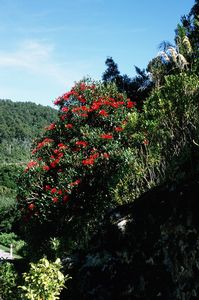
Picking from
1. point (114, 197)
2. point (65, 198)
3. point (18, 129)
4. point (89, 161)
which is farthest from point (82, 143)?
point (18, 129)

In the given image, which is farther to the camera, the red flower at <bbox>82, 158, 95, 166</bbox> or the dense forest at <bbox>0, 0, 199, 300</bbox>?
the red flower at <bbox>82, 158, 95, 166</bbox>

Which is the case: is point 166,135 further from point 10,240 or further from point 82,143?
point 10,240

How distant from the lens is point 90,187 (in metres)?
14.0

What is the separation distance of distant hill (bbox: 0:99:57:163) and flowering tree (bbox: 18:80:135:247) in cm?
11476

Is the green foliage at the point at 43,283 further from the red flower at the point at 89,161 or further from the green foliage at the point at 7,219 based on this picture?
the green foliage at the point at 7,219

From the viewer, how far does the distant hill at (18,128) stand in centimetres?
14500

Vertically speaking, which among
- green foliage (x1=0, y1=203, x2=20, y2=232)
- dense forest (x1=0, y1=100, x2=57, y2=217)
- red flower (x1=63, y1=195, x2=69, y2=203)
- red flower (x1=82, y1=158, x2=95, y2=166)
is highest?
dense forest (x1=0, y1=100, x2=57, y2=217)

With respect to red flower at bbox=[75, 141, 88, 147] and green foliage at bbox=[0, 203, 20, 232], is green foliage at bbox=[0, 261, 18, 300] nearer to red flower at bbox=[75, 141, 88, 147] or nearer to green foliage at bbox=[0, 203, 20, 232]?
red flower at bbox=[75, 141, 88, 147]

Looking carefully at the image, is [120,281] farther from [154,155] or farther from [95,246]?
[154,155]

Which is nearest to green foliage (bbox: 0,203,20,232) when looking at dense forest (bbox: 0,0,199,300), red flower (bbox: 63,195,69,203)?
dense forest (bbox: 0,0,199,300)

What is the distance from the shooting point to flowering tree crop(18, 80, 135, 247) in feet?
44.8

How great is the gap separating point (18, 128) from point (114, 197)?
16115 centimetres

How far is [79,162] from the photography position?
45.8ft

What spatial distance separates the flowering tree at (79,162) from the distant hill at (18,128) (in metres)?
115
